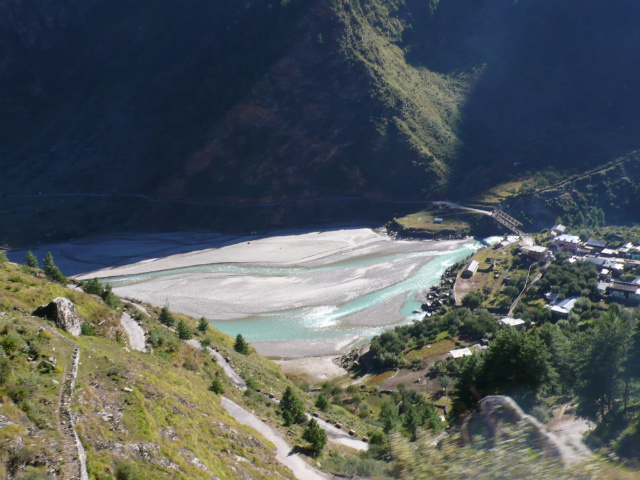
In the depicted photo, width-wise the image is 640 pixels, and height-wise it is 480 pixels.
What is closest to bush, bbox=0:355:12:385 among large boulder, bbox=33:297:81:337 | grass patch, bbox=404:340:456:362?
large boulder, bbox=33:297:81:337

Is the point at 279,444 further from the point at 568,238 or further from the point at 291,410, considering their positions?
the point at 568,238

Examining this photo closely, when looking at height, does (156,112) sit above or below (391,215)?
above

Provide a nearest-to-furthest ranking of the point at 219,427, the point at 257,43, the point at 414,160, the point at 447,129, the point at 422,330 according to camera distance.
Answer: the point at 219,427 → the point at 422,330 → the point at 414,160 → the point at 447,129 → the point at 257,43

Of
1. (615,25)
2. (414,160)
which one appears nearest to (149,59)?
(414,160)

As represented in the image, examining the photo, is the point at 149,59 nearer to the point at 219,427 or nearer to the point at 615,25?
the point at 615,25

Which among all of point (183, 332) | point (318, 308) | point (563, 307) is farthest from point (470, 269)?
point (183, 332)

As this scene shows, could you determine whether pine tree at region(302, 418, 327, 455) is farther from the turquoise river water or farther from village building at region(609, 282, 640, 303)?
village building at region(609, 282, 640, 303)
